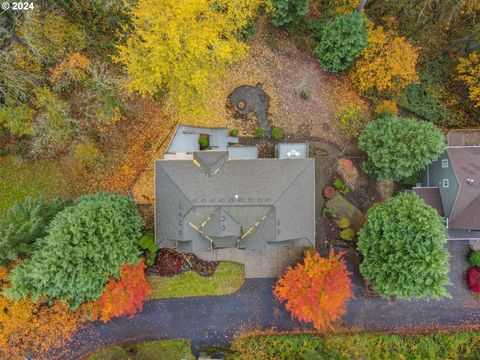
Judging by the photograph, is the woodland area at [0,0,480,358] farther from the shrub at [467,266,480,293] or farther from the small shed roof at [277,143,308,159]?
the shrub at [467,266,480,293]

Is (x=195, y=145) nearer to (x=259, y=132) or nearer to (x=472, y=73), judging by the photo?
(x=259, y=132)

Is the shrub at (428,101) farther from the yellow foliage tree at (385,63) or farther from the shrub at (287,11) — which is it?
the shrub at (287,11)

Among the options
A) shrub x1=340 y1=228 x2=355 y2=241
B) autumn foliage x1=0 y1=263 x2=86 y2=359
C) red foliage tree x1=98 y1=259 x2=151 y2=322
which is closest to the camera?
autumn foliage x1=0 y1=263 x2=86 y2=359

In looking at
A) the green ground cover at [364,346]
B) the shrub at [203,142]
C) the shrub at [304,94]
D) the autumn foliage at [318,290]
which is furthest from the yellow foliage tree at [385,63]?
the green ground cover at [364,346]

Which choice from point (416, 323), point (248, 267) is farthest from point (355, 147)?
point (416, 323)

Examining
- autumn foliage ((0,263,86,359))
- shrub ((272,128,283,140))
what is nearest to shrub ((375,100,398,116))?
shrub ((272,128,283,140))
